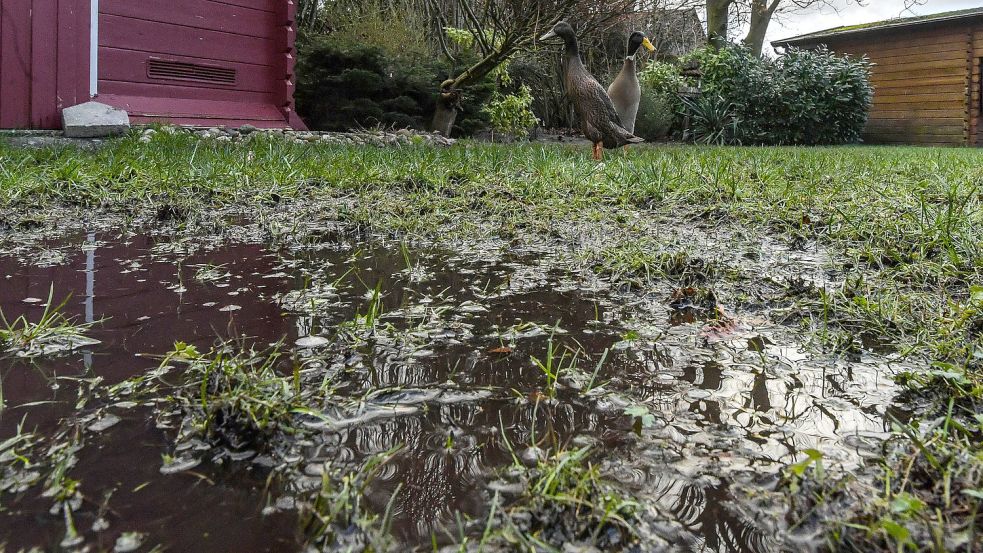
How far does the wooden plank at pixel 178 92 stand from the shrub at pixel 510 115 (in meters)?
4.65

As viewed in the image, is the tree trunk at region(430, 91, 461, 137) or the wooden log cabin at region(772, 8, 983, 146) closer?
the tree trunk at region(430, 91, 461, 137)

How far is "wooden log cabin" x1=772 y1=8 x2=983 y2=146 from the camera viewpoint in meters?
16.4

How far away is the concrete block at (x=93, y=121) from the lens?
6.98 meters

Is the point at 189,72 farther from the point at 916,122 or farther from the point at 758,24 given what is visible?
the point at 916,122

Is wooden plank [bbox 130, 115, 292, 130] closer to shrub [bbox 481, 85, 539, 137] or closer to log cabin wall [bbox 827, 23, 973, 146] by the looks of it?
shrub [bbox 481, 85, 539, 137]

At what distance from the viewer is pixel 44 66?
24.0 feet

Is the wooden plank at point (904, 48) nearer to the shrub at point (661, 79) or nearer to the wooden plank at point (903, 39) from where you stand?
the wooden plank at point (903, 39)

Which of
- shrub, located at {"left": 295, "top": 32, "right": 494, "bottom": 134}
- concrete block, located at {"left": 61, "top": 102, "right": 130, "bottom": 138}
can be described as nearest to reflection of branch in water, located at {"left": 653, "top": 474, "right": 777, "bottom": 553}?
concrete block, located at {"left": 61, "top": 102, "right": 130, "bottom": 138}

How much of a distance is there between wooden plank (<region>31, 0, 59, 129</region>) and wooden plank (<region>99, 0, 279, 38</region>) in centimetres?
69

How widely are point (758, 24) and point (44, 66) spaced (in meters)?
16.1

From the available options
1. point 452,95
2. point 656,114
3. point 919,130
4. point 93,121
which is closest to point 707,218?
point 93,121

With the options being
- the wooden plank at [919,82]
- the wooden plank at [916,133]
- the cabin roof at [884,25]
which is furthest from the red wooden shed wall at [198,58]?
the wooden plank at [919,82]

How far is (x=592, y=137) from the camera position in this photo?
605 cm

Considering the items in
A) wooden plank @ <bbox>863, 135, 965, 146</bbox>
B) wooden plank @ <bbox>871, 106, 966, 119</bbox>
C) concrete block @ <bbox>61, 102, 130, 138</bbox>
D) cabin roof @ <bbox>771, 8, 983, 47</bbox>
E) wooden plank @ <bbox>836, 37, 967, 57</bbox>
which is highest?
cabin roof @ <bbox>771, 8, 983, 47</bbox>
